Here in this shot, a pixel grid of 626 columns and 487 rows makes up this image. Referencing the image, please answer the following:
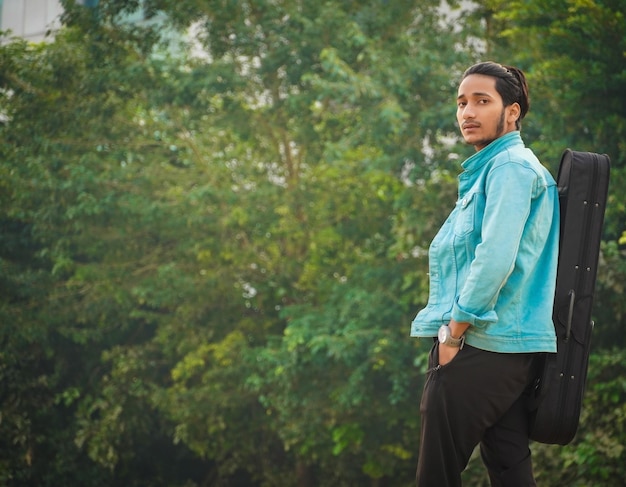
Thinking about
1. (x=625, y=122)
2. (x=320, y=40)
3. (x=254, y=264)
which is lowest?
(x=254, y=264)

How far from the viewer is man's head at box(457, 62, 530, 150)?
2387mm

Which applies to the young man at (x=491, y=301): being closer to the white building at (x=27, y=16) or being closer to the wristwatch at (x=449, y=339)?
the wristwatch at (x=449, y=339)

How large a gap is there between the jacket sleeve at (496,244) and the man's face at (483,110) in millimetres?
155

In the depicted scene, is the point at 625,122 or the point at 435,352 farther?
the point at 625,122

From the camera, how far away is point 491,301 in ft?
7.36

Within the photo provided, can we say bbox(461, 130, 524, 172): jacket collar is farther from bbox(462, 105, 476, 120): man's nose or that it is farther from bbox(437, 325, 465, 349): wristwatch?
bbox(437, 325, 465, 349): wristwatch

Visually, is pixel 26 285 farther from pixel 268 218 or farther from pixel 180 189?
pixel 268 218

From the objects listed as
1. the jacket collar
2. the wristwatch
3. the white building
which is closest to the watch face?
the wristwatch

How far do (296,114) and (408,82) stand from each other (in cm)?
182

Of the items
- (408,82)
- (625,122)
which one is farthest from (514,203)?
(408,82)

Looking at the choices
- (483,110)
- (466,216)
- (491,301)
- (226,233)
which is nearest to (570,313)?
(491,301)

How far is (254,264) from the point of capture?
402 inches

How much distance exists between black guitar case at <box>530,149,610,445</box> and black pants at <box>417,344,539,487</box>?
8cm

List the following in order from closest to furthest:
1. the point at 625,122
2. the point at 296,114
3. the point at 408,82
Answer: the point at 625,122 < the point at 408,82 < the point at 296,114
